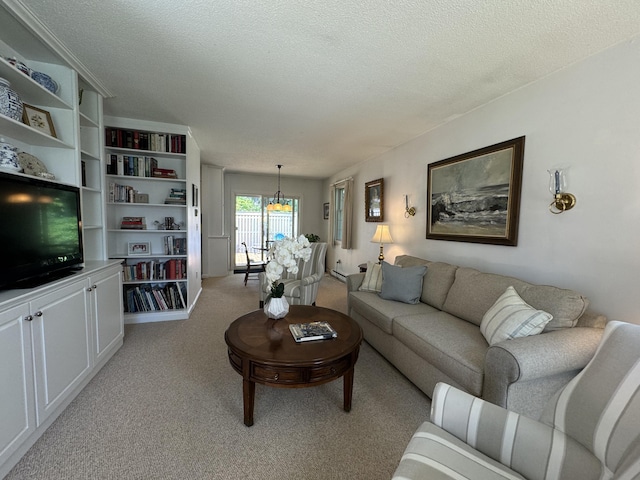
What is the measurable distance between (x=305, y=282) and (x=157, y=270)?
71.5 inches

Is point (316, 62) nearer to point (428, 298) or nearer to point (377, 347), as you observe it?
point (428, 298)

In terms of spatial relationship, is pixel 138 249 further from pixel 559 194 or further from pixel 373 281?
pixel 559 194

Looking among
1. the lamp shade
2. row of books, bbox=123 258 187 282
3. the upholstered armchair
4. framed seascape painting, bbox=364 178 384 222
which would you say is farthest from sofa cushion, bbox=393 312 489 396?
row of books, bbox=123 258 187 282

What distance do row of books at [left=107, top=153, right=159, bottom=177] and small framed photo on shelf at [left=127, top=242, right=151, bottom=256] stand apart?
2.73 feet

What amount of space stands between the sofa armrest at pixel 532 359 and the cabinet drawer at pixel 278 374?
1028 millimetres

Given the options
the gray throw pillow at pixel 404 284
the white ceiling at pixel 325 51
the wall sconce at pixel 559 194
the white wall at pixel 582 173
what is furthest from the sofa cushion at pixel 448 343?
the white ceiling at pixel 325 51

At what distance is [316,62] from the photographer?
6.32 feet

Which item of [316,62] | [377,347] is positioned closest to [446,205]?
[377,347]

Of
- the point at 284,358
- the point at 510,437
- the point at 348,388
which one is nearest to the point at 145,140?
the point at 284,358

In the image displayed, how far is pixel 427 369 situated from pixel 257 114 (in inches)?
112

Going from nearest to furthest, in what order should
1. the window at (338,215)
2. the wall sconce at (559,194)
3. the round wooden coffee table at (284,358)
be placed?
the round wooden coffee table at (284,358)
the wall sconce at (559,194)
the window at (338,215)

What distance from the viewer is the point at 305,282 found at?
130 inches

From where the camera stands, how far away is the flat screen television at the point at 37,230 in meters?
1.43

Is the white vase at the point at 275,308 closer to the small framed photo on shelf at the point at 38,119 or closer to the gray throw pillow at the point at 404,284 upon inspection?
the gray throw pillow at the point at 404,284
